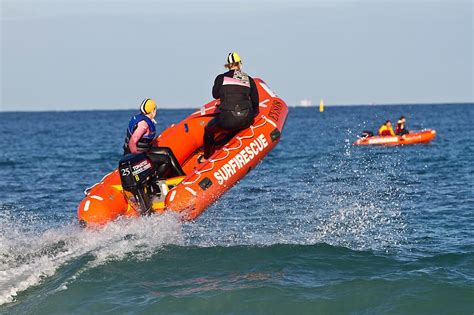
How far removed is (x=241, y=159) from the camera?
9.05 m

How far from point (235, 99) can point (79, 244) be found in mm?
2622

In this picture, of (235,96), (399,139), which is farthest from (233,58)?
(399,139)

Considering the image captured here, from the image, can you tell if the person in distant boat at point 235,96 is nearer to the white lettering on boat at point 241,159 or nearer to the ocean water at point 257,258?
the white lettering on boat at point 241,159

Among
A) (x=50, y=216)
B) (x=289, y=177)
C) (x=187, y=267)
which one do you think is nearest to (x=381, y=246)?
(x=187, y=267)

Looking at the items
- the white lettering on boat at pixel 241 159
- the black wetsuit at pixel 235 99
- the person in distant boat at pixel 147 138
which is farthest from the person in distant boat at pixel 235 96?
the person in distant boat at pixel 147 138

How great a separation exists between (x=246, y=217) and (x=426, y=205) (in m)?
2.85

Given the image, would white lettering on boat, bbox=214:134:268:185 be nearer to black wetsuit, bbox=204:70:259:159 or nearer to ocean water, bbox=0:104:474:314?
black wetsuit, bbox=204:70:259:159

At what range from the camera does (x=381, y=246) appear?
843cm

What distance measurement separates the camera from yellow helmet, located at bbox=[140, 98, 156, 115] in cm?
842

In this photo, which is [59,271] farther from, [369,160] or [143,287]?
[369,160]

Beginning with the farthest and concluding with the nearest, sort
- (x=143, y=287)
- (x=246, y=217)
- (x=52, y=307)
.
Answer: (x=246, y=217), (x=143, y=287), (x=52, y=307)

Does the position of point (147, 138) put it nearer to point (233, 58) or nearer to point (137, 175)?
point (137, 175)

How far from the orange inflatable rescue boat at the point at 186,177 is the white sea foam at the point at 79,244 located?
0.21 m

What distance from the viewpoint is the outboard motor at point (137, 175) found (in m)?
8.17
